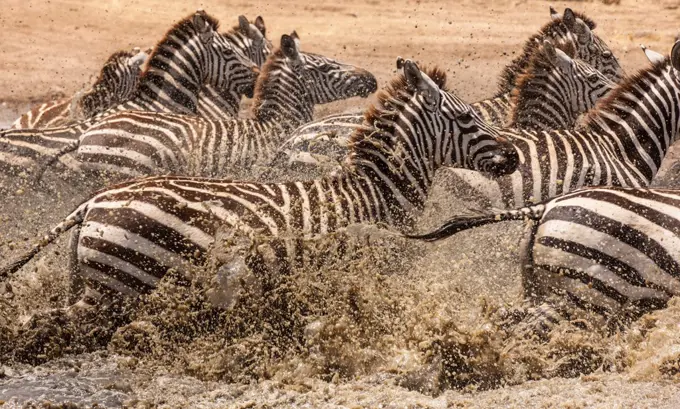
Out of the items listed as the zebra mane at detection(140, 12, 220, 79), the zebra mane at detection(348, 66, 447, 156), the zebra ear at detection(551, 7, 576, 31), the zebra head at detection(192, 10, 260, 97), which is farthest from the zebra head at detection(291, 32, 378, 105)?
the zebra mane at detection(348, 66, 447, 156)

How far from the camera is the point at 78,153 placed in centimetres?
873

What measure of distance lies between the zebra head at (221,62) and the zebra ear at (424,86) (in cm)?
417

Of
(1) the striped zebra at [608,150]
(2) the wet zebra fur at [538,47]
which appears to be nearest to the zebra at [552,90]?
(2) the wet zebra fur at [538,47]

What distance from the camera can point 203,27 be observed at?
10484mm

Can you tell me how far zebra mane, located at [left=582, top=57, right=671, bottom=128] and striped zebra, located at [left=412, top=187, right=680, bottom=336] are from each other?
1.92 metres

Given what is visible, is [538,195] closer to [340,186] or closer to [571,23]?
[340,186]

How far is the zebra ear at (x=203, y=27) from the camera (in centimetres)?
1038

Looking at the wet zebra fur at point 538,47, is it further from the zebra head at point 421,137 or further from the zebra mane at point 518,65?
the zebra head at point 421,137

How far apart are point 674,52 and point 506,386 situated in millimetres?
2981

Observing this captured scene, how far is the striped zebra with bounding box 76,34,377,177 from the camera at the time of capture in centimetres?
870

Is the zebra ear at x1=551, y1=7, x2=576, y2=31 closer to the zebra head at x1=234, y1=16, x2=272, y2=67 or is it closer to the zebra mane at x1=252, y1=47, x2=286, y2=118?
the zebra mane at x1=252, y1=47, x2=286, y2=118

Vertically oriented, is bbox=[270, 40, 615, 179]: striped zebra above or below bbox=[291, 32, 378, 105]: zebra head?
above

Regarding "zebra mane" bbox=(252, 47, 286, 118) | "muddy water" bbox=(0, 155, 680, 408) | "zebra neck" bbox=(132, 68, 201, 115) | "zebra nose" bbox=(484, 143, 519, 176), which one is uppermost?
"zebra nose" bbox=(484, 143, 519, 176)

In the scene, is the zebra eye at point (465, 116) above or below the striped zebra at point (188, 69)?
above
